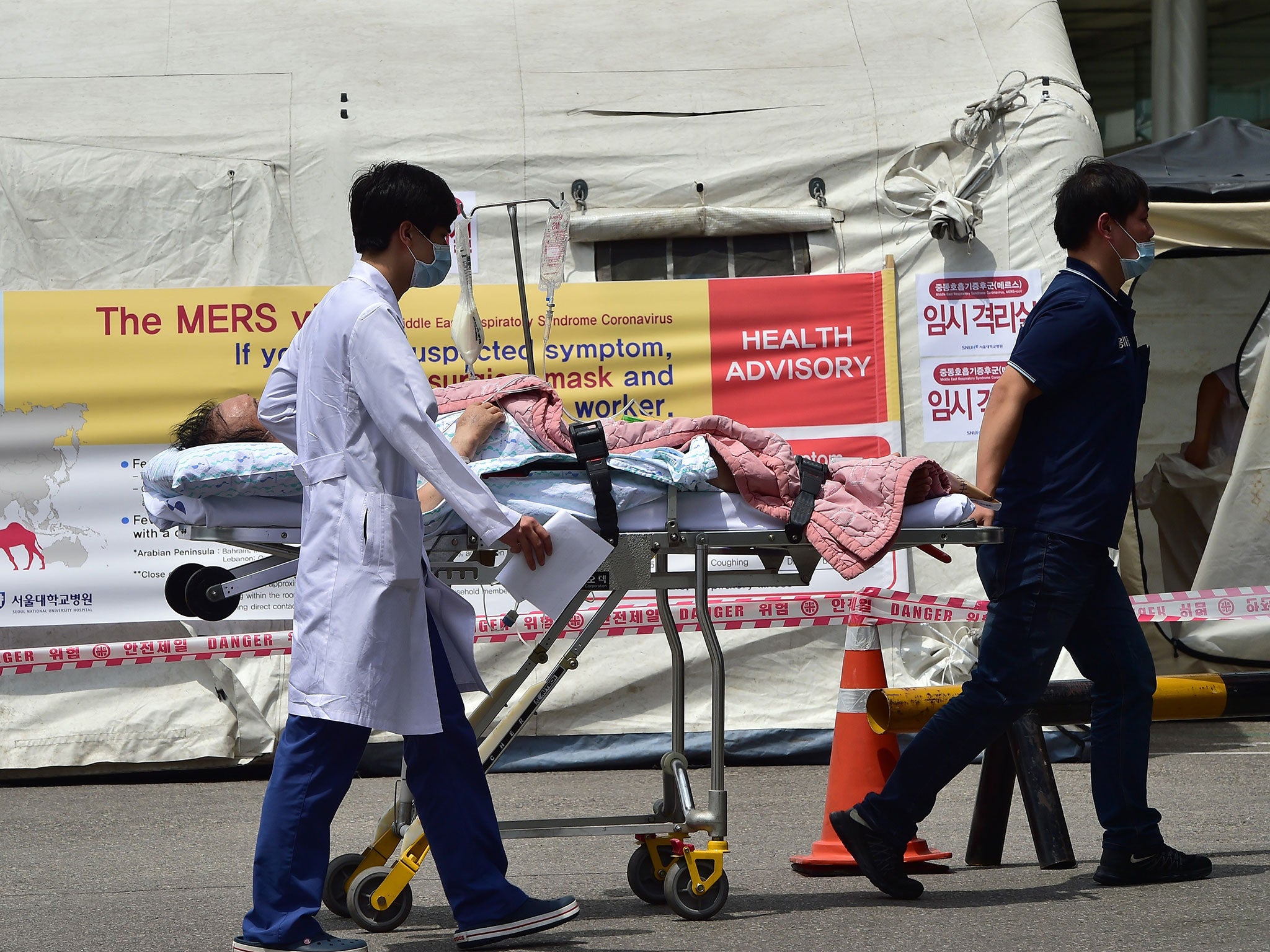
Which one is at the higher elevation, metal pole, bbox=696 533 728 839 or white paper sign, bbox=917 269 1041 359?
white paper sign, bbox=917 269 1041 359

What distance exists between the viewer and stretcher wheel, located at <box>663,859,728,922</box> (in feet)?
12.0

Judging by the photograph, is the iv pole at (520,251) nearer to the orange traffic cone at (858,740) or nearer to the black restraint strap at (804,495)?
the black restraint strap at (804,495)

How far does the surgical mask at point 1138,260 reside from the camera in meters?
4.05

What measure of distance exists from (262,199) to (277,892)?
429 centimetres

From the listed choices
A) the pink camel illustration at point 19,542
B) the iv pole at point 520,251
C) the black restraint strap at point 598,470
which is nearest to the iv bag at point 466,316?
the iv pole at point 520,251

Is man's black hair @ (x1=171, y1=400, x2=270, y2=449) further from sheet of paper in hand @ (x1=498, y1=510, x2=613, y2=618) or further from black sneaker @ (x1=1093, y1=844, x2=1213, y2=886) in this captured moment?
black sneaker @ (x1=1093, y1=844, x2=1213, y2=886)

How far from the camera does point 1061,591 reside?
3.79 m

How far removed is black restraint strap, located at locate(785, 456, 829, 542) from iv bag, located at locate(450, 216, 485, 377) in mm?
1443

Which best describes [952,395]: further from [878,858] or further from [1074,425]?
[878,858]

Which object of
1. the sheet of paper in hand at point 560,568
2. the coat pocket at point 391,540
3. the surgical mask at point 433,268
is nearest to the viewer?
the coat pocket at point 391,540

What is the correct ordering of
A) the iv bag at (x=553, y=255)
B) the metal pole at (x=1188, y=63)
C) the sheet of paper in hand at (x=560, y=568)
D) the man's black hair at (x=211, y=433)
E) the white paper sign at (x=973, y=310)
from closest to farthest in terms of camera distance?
the sheet of paper in hand at (x=560, y=568) < the man's black hair at (x=211, y=433) < the iv bag at (x=553, y=255) < the white paper sign at (x=973, y=310) < the metal pole at (x=1188, y=63)

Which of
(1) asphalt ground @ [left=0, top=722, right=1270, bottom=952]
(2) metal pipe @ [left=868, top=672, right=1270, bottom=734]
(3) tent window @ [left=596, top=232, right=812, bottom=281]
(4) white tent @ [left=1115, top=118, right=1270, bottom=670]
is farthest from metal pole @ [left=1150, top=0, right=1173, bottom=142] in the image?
(2) metal pipe @ [left=868, top=672, right=1270, bottom=734]

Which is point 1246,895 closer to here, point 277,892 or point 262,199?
point 277,892

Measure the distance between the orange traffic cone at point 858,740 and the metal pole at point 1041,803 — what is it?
31cm
